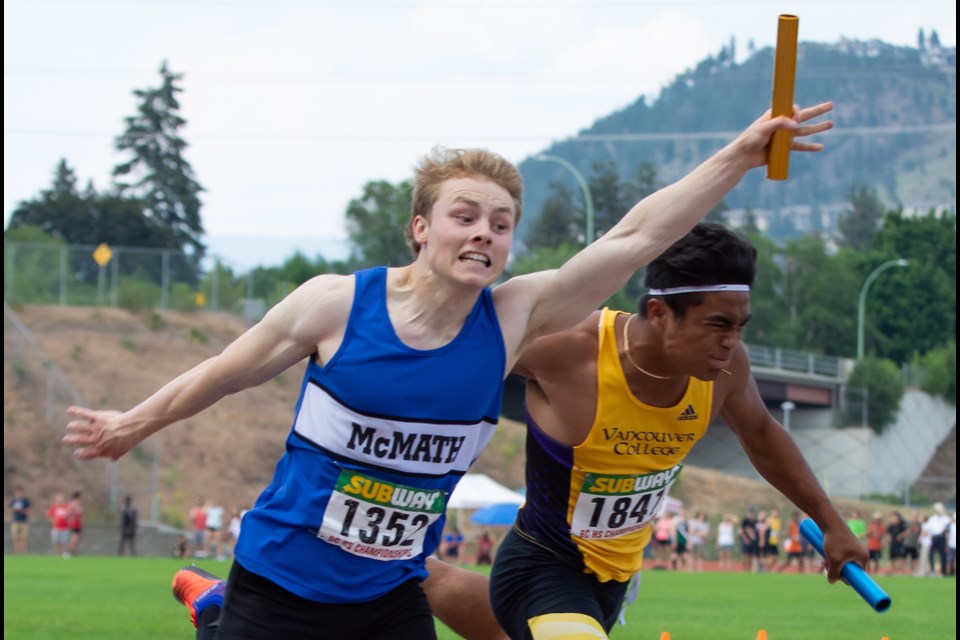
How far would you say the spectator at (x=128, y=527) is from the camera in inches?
1412

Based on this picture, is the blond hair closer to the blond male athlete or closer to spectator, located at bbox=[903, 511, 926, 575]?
the blond male athlete

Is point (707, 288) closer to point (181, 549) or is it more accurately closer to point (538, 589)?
point (538, 589)

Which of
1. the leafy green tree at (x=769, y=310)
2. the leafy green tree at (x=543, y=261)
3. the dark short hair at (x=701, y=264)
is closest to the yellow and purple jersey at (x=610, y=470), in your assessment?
the dark short hair at (x=701, y=264)

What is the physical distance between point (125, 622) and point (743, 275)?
10042 mm

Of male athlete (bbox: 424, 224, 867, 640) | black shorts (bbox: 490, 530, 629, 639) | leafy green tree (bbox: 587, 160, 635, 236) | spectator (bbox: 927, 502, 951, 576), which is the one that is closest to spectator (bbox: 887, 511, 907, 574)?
spectator (bbox: 927, 502, 951, 576)

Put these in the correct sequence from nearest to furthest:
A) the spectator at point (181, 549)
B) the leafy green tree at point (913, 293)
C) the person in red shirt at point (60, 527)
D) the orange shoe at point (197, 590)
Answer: the orange shoe at point (197, 590), the person in red shirt at point (60, 527), the spectator at point (181, 549), the leafy green tree at point (913, 293)

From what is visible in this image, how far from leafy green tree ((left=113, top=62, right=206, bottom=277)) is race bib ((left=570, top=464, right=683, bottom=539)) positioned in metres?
96.2

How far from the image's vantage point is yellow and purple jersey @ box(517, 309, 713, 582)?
19.8 ft

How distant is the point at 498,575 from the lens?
6336 millimetres

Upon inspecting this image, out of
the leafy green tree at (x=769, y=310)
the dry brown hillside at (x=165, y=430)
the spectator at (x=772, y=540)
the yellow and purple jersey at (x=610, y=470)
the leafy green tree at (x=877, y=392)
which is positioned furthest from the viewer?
the leafy green tree at (x=769, y=310)

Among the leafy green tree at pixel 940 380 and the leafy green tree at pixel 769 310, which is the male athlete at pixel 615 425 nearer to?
the leafy green tree at pixel 940 380

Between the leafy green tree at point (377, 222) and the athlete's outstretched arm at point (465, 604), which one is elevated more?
the leafy green tree at point (377, 222)

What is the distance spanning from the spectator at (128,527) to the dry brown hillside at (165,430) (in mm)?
6537

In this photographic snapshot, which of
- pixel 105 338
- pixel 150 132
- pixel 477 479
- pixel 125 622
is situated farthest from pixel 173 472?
pixel 150 132
